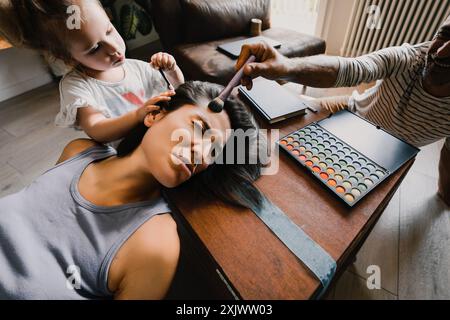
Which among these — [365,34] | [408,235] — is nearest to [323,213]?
[408,235]

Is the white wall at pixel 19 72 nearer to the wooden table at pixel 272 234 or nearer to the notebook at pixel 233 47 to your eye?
the notebook at pixel 233 47

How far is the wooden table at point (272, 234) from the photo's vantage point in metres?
0.45

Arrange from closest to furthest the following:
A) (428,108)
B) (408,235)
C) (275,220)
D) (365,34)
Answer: (275,220), (428,108), (408,235), (365,34)

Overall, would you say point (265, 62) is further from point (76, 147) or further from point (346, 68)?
point (76, 147)

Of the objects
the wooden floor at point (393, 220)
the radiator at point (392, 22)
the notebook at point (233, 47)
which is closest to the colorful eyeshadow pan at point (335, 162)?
the wooden floor at point (393, 220)

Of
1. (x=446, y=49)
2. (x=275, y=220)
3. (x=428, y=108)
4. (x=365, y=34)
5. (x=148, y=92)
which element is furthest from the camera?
(x=365, y=34)

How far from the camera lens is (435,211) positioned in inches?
47.2

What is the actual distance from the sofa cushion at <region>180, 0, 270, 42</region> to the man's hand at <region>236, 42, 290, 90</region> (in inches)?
41.5

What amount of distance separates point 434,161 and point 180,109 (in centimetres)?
159

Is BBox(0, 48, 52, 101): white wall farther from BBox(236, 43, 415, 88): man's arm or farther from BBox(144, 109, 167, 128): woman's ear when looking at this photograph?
BBox(236, 43, 415, 88): man's arm

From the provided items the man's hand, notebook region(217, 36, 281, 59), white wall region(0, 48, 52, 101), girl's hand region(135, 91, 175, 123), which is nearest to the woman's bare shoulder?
girl's hand region(135, 91, 175, 123)

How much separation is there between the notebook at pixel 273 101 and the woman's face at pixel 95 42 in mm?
438

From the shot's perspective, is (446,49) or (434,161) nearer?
(446,49)

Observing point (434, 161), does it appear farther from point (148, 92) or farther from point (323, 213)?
point (148, 92)
